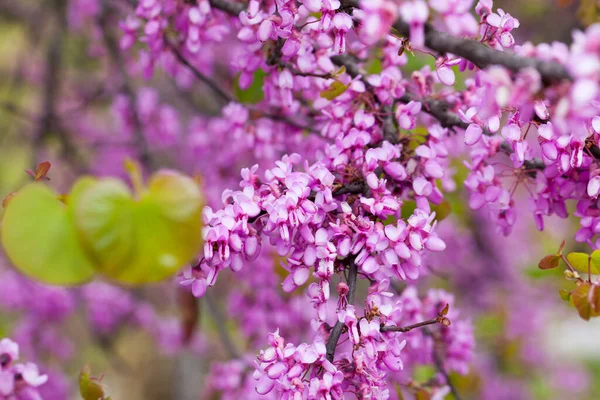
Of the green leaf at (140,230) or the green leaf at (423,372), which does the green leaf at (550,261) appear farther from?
the green leaf at (423,372)

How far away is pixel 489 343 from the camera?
211 cm

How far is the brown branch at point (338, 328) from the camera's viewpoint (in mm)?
687

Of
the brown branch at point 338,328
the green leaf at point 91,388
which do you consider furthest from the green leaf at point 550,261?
the green leaf at point 91,388

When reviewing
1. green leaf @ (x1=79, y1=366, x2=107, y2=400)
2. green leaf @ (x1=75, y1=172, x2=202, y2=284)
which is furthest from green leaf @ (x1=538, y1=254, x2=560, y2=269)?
green leaf @ (x1=79, y1=366, x2=107, y2=400)

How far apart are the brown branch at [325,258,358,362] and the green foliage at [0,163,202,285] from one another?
24cm

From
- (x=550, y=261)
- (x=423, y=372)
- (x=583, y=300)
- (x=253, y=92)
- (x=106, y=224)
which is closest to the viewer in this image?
(x=106, y=224)

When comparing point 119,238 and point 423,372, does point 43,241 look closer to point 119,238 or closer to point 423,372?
point 119,238

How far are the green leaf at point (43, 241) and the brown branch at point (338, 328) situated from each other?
29 cm

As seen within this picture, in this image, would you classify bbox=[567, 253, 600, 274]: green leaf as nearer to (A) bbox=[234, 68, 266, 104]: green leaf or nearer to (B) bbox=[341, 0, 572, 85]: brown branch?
(B) bbox=[341, 0, 572, 85]: brown branch

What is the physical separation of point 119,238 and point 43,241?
0.08 m

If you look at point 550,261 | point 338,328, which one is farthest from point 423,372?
point 338,328

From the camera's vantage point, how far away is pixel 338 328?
27.6 inches

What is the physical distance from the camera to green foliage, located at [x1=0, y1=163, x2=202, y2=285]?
20.5 inches

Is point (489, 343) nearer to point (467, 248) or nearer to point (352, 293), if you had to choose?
point (467, 248)
